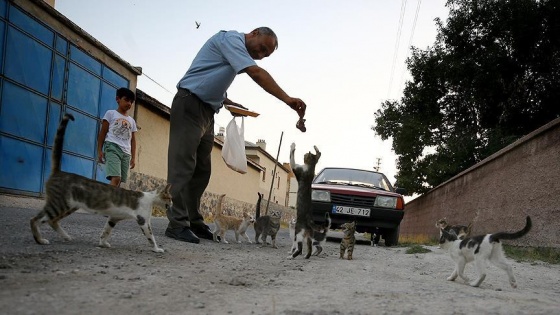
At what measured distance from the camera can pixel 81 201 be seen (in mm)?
3881

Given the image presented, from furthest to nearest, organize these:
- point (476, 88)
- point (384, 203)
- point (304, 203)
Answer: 1. point (476, 88)
2. point (384, 203)
3. point (304, 203)

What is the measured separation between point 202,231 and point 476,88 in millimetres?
17044

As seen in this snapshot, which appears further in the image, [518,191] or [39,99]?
[518,191]

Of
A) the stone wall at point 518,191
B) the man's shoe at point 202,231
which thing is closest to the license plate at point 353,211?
the stone wall at point 518,191

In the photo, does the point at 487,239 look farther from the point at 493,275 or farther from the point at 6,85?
the point at 6,85

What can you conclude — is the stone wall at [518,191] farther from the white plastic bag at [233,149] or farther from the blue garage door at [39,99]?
the blue garage door at [39,99]

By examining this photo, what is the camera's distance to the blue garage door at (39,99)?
315 inches

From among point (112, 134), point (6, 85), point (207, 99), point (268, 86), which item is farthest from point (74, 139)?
point (268, 86)

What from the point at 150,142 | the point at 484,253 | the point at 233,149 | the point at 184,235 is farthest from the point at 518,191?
the point at 150,142

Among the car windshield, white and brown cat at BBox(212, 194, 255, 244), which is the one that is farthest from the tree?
white and brown cat at BBox(212, 194, 255, 244)

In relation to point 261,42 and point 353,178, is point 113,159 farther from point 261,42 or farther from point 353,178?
point 353,178

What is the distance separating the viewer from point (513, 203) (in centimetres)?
975

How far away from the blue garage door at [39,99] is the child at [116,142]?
117 inches

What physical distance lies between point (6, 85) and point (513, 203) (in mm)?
10135
